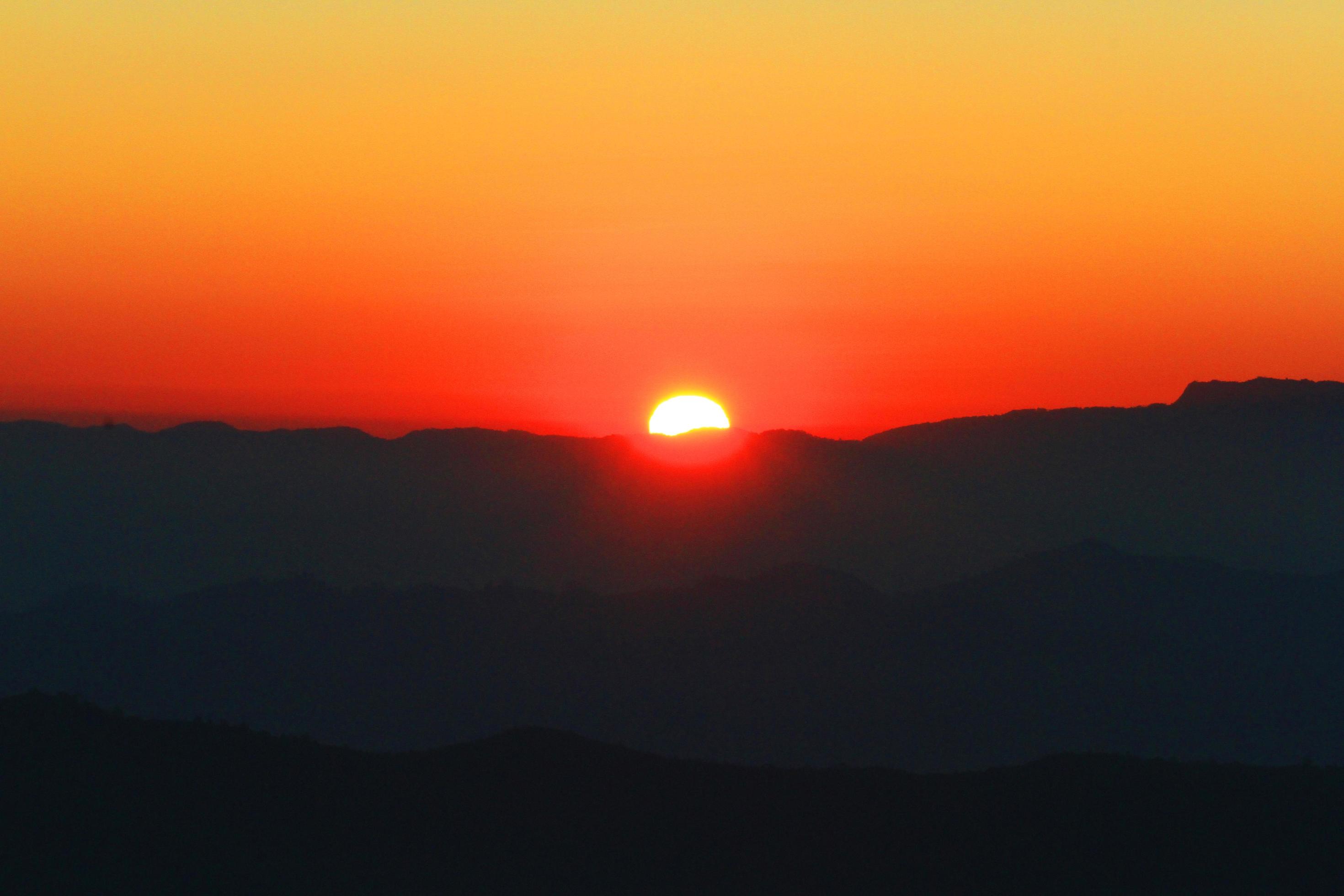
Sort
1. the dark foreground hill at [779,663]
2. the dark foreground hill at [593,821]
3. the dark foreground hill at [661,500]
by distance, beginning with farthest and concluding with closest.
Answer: the dark foreground hill at [661,500]
the dark foreground hill at [779,663]
the dark foreground hill at [593,821]

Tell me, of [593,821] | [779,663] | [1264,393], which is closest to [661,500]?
[779,663]

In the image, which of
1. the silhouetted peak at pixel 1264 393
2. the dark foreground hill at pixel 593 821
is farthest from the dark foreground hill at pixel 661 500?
the dark foreground hill at pixel 593 821

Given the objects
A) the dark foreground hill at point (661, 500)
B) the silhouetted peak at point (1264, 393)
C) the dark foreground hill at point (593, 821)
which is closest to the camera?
the dark foreground hill at point (593, 821)

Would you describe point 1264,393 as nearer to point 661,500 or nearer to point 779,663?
point 661,500

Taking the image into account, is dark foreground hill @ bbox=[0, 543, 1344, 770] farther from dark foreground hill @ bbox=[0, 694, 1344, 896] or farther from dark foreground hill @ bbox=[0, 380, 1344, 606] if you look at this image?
dark foreground hill @ bbox=[0, 694, 1344, 896]

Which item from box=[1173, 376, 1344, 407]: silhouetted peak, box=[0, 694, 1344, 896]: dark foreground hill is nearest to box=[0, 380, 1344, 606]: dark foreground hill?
box=[1173, 376, 1344, 407]: silhouetted peak

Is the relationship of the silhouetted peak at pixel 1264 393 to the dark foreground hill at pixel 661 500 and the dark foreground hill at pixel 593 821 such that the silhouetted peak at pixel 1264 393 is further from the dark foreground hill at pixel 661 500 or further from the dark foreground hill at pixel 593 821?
the dark foreground hill at pixel 593 821
